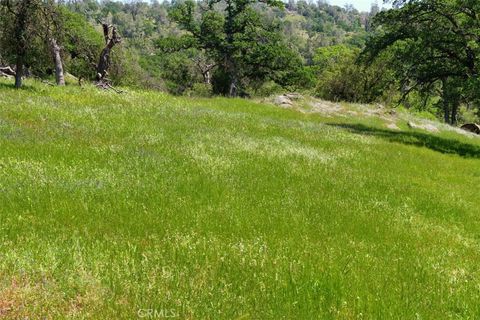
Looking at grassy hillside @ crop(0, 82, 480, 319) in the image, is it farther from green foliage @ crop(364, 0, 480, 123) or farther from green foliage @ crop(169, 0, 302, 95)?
green foliage @ crop(169, 0, 302, 95)

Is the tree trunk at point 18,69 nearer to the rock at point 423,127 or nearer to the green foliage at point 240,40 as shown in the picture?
the rock at point 423,127

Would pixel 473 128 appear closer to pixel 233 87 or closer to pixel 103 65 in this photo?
pixel 233 87

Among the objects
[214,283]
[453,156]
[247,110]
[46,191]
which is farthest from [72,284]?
[247,110]

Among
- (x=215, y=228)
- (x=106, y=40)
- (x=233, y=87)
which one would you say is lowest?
(x=233, y=87)

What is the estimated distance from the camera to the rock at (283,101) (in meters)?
38.1

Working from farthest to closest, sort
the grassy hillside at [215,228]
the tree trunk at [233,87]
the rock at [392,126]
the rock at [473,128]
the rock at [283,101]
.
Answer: the tree trunk at [233,87] → the rock at [473,128] → the rock at [283,101] → the rock at [392,126] → the grassy hillside at [215,228]

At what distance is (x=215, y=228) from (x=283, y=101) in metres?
31.3

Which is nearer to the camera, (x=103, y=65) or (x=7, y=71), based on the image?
(x=103, y=65)

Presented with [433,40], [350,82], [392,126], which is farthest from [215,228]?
[350,82]

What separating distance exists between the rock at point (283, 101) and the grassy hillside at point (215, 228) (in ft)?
66.9

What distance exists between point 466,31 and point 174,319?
2804 cm

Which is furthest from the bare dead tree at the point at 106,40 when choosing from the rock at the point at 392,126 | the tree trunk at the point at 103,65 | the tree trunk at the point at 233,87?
the rock at the point at 392,126

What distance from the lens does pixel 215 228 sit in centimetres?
839

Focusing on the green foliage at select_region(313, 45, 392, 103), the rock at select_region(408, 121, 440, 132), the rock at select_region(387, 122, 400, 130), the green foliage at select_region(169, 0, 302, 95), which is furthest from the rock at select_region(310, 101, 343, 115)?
the green foliage at select_region(313, 45, 392, 103)
